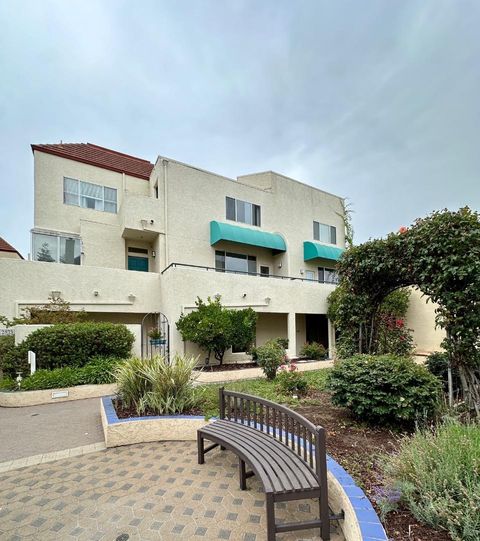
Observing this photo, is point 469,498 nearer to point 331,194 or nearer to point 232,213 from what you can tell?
point 232,213

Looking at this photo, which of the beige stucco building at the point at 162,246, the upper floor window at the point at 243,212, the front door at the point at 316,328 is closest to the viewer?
the beige stucco building at the point at 162,246

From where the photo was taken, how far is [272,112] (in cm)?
1223

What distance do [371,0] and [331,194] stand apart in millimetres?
15050

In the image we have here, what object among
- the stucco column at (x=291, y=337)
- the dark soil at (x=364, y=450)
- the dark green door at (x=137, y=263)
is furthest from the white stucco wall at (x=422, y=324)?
the dark green door at (x=137, y=263)

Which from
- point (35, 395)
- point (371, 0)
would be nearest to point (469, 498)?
point (35, 395)

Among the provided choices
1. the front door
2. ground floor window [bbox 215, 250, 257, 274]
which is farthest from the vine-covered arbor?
the front door

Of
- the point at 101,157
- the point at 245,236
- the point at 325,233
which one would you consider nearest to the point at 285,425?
the point at 245,236

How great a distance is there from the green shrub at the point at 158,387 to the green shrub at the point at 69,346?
3.89 meters

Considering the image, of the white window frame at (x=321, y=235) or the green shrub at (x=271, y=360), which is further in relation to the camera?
the white window frame at (x=321, y=235)

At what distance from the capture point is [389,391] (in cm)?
474

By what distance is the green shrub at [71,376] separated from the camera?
26.7ft

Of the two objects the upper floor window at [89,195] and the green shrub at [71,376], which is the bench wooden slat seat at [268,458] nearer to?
the green shrub at [71,376]

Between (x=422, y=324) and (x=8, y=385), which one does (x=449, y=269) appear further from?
(x=422, y=324)

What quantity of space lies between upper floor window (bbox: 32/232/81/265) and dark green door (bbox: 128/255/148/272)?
8.71 ft
